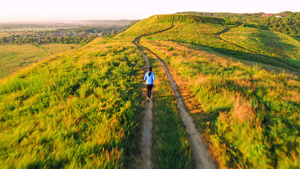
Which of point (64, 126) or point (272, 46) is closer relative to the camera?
point (64, 126)

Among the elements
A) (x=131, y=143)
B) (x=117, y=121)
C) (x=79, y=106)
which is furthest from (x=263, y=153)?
(x=79, y=106)

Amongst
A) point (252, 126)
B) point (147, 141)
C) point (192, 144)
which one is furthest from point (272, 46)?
point (147, 141)

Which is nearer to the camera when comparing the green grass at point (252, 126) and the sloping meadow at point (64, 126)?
the sloping meadow at point (64, 126)

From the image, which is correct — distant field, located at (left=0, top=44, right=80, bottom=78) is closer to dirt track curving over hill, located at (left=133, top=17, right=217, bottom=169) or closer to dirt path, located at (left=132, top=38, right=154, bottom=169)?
dirt path, located at (left=132, top=38, right=154, bottom=169)

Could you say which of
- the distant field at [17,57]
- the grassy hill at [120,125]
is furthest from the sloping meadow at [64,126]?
the distant field at [17,57]

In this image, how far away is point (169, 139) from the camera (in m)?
4.43

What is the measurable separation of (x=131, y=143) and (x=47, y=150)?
242cm

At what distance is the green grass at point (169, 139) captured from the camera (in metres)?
3.64

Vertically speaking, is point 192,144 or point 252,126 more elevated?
point 252,126

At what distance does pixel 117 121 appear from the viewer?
4.66m

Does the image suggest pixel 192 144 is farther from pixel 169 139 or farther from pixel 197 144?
pixel 169 139

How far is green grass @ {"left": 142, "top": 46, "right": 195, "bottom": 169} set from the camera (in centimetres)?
364

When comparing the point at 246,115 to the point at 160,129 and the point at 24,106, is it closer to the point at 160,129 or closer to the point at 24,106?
the point at 160,129

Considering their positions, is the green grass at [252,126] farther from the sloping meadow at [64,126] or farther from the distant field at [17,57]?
the distant field at [17,57]
